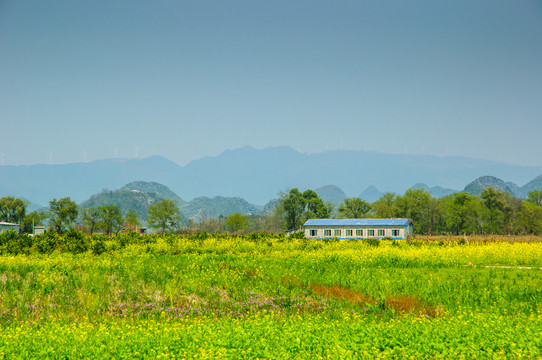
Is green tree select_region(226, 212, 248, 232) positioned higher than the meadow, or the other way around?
green tree select_region(226, 212, 248, 232)

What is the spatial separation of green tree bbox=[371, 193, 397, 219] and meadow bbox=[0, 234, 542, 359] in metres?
77.2

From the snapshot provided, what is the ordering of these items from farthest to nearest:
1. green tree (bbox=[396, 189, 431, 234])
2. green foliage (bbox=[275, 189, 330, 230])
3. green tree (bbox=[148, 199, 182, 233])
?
green tree (bbox=[148, 199, 182, 233]) < green foliage (bbox=[275, 189, 330, 230]) < green tree (bbox=[396, 189, 431, 234])

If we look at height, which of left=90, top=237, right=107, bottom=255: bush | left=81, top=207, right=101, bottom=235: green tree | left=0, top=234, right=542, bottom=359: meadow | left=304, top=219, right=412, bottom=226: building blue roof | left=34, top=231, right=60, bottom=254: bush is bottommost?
left=0, top=234, right=542, bottom=359: meadow

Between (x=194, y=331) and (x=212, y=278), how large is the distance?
868 cm

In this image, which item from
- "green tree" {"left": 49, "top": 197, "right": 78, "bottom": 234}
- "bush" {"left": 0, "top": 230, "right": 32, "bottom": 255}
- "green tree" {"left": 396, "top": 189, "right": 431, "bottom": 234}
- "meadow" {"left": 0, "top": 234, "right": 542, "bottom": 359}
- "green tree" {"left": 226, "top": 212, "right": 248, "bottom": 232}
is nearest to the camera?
"meadow" {"left": 0, "top": 234, "right": 542, "bottom": 359}

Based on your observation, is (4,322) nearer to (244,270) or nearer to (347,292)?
(244,270)

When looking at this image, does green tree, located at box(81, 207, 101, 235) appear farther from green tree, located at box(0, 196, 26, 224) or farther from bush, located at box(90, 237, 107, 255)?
bush, located at box(90, 237, 107, 255)

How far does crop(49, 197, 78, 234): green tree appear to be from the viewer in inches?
4203

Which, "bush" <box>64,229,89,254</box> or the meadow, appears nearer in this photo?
the meadow

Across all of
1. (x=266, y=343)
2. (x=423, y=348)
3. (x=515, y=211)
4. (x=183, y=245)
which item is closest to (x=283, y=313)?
(x=266, y=343)

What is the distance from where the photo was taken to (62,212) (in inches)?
4205

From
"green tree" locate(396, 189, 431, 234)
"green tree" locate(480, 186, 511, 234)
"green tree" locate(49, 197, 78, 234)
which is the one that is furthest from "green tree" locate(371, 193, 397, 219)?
"green tree" locate(49, 197, 78, 234)

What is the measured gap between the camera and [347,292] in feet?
59.9

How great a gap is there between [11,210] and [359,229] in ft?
287
